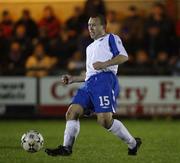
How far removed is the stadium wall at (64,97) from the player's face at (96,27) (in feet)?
24.5

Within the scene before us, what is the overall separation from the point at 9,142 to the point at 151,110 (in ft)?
19.5

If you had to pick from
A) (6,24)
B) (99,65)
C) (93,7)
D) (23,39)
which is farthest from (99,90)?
(6,24)

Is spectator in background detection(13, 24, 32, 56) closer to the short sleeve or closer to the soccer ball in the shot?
the soccer ball

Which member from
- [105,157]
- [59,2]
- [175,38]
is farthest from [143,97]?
[105,157]

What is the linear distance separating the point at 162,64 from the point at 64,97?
8.20 feet

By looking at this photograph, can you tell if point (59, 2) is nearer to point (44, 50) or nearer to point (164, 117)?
point (44, 50)

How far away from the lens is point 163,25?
17.8m

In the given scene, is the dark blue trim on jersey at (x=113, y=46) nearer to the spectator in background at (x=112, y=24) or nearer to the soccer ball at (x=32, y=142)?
the soccer ball at (x=32, y=142)

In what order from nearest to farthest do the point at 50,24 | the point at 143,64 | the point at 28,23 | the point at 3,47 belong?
1. the point at 143,64
2. the point at 3,47
3. the point at 28,23
4. the point at 50,24

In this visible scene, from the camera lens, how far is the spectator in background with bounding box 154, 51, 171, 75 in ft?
56.2

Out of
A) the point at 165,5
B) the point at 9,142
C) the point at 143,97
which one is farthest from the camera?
the point at 165,5

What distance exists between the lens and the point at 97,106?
9.42m

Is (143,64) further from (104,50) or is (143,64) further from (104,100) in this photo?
(104,100)

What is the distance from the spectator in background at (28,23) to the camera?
18188mm
